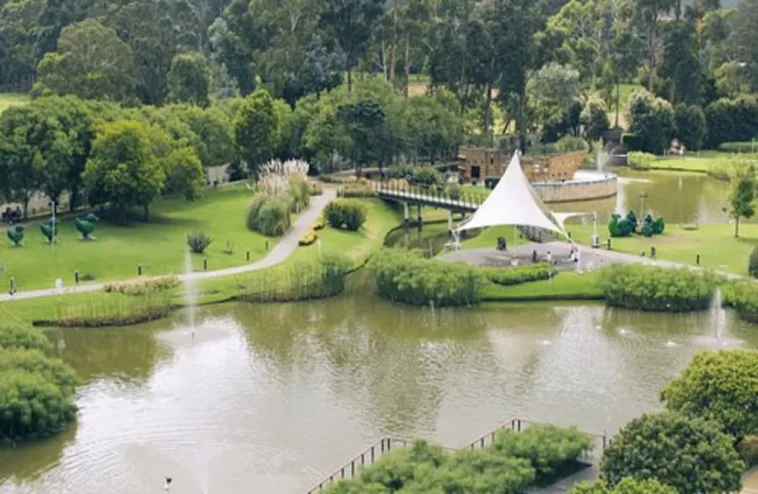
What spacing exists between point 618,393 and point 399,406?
784 centimetres

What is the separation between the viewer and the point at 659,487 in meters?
30.4

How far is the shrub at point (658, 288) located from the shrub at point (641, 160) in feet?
183

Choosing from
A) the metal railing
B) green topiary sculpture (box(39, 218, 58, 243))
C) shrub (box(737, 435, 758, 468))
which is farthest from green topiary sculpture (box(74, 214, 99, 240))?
shrub (box(737, 435, 758, 468))

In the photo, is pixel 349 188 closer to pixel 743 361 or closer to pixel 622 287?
pixel 622 287

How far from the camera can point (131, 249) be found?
212ft

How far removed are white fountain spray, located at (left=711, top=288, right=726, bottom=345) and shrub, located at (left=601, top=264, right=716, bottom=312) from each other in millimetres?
261

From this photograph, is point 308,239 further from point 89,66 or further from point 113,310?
point 89,66

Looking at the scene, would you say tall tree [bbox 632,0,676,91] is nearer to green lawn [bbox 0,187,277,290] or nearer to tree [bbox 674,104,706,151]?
tree [bbox 674,104,706,151]

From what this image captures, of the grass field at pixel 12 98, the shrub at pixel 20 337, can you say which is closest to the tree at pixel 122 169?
the shrub at pixel 20 337

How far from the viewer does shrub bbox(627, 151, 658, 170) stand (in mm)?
112375

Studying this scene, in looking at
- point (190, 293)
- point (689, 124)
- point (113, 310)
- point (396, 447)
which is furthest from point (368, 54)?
point (396, 447)

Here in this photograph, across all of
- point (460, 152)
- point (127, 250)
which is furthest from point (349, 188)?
point (127, 250)

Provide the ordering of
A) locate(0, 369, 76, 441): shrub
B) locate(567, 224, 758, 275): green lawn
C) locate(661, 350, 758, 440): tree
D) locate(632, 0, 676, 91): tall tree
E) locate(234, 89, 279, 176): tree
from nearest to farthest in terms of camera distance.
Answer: locate(661, 350, 758, 440): tree < locate(0, 369, 76, 441): shrub < locate(567, 224, 758, 275): green lawn < locate(234, 89, 279, 176): tree < locate(632, 0, 676, 91): tall tree

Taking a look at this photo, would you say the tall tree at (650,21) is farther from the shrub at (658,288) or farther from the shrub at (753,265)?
the shrub at (658,288)
